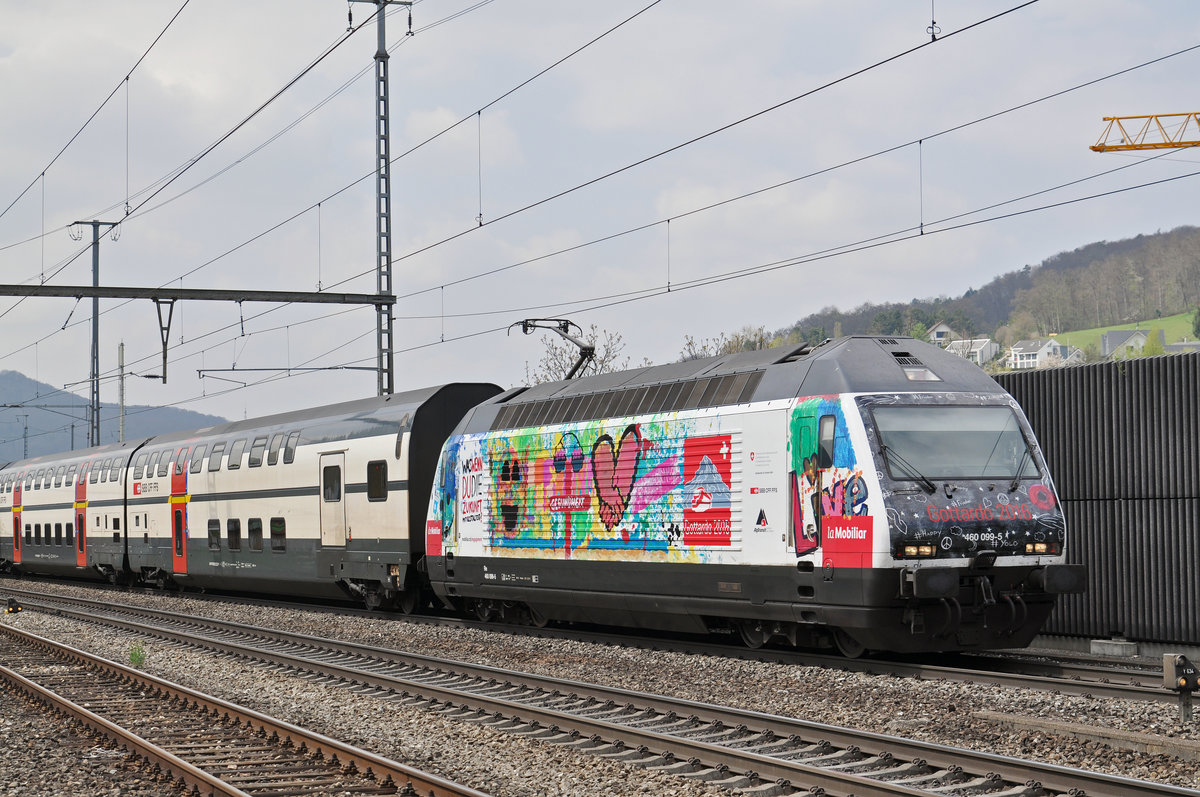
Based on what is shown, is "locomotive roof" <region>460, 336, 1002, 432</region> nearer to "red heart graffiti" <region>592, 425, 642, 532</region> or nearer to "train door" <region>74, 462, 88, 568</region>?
"red heart graffiti" <region>592, 425, 642, 532</region>

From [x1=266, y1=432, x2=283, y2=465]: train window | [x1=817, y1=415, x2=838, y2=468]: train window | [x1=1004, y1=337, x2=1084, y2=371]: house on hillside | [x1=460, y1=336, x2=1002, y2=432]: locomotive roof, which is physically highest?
[x1=1004, y1=337, x2=1084, y2=371]: house on hillside

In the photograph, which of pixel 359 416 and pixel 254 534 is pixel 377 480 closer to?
pixel 359 416

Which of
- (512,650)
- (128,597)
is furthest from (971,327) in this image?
(512,650)

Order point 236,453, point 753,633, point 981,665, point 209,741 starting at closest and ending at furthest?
point 209,741
point 981,665
point 753,633
point 236,453

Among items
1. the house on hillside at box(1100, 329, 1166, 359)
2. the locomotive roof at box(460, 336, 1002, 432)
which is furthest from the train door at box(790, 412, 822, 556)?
the house on hillside at box(1100, 329, 1166, 359)

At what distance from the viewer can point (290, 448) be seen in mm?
25453

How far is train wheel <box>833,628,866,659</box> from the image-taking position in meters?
13.8

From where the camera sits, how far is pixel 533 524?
60.1ft

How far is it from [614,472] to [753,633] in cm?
290

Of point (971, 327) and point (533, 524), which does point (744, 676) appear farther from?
point (971, 327)

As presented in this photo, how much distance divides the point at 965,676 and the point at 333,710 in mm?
6205

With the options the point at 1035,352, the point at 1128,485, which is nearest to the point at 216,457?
the point at 1128,485

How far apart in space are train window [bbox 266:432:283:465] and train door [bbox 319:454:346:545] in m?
2.06

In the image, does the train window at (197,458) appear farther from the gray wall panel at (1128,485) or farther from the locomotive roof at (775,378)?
the gray wall panel at (1128,485)
